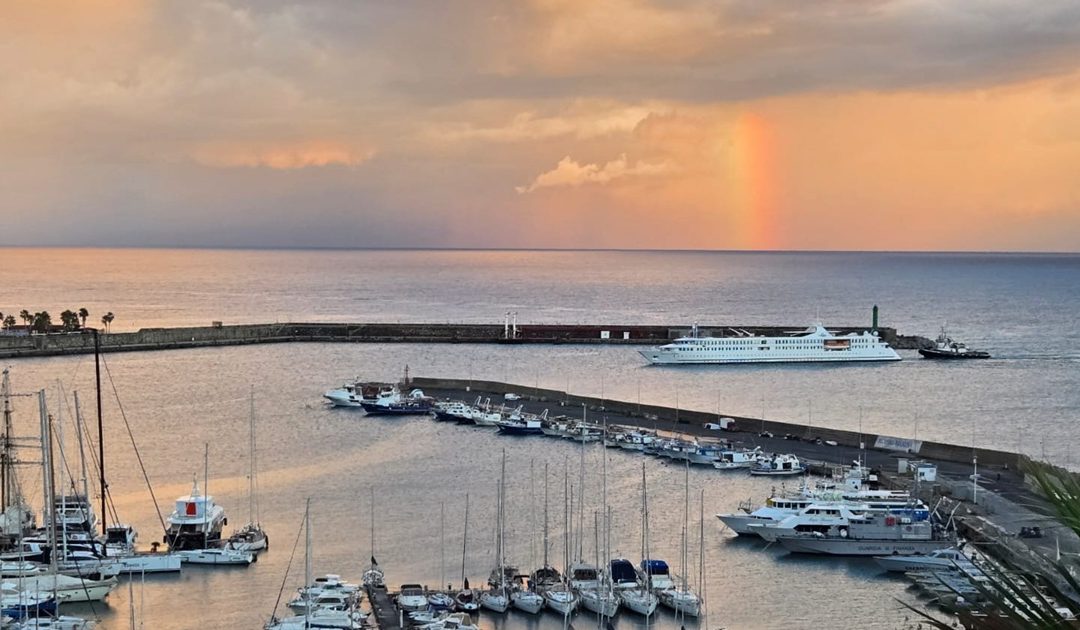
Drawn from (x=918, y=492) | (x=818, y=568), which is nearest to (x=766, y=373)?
(x=918, y=492)

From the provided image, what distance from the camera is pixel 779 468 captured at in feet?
128

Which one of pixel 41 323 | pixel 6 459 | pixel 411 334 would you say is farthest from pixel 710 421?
pixel 41 323

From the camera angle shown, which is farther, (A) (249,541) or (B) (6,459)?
(A) (249,541)

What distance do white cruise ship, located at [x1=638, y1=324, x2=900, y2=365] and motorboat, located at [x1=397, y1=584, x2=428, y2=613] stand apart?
5246cm

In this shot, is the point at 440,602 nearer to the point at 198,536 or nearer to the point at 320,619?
the point at 320,619

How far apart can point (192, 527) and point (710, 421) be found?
24715 millimetres

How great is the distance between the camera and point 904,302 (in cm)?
14812

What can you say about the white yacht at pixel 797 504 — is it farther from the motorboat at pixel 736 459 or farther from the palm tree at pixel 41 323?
the palm tree at pixel 41 323

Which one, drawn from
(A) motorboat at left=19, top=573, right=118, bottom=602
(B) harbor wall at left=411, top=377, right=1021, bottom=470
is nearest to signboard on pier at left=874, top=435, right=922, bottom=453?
(B) harbor wall at left=411, top=377, right=1021, bottom=470

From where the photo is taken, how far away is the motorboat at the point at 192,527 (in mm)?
28656

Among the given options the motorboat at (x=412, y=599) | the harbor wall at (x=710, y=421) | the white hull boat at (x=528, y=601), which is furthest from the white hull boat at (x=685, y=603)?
the harbor wall at (x=710, y=421)

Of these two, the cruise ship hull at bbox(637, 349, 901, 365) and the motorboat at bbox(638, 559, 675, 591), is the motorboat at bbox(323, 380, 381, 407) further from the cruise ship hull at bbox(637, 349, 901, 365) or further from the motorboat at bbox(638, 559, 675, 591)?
the motorboat at bbox(638, 559, 675, 591)

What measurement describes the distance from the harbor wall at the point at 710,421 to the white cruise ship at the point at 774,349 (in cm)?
2085

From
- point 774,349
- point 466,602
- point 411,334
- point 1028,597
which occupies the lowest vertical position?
point 466,602
